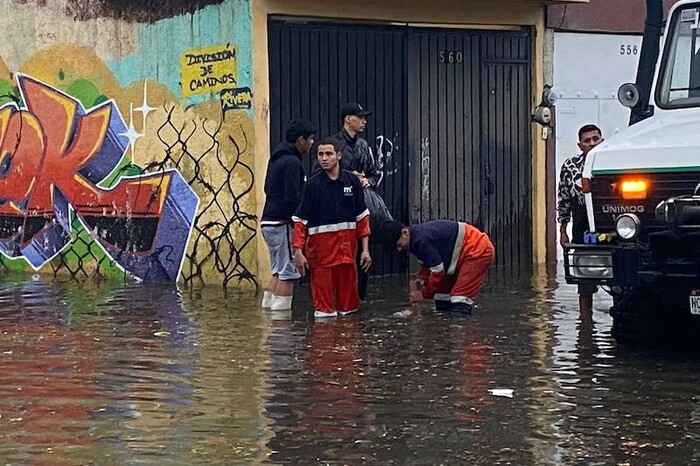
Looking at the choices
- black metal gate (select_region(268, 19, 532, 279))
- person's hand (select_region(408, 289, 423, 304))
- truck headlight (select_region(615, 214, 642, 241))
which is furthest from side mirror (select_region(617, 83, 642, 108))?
black metal gate (select_region(268, 19, 532, 279))

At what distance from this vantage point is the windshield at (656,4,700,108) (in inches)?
407

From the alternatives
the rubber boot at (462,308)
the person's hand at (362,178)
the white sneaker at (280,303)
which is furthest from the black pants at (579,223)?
the white sneaker at (280,303)

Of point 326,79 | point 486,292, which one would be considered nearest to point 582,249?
point 486,292

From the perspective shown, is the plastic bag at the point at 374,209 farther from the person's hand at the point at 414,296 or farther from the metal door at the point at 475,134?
the metal door at the point at 475,134

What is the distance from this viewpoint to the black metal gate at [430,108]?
14.9m

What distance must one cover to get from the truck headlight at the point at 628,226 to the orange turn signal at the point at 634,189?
131 mm

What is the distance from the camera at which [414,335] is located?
36.6 ft

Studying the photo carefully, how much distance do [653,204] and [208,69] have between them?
6.51 meters

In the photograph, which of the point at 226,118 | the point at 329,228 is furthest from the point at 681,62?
the point at 226,118

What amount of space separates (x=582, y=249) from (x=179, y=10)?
662cm

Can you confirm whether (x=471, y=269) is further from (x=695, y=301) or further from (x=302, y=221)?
(x=695, y=301)

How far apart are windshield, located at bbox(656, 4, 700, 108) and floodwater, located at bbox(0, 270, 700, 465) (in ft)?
6.04

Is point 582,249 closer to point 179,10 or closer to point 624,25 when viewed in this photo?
→ point 179,10

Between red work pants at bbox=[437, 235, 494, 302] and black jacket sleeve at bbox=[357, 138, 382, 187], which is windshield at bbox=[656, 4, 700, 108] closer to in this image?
red work pants at bbox=[437, 235, 494, 302]
